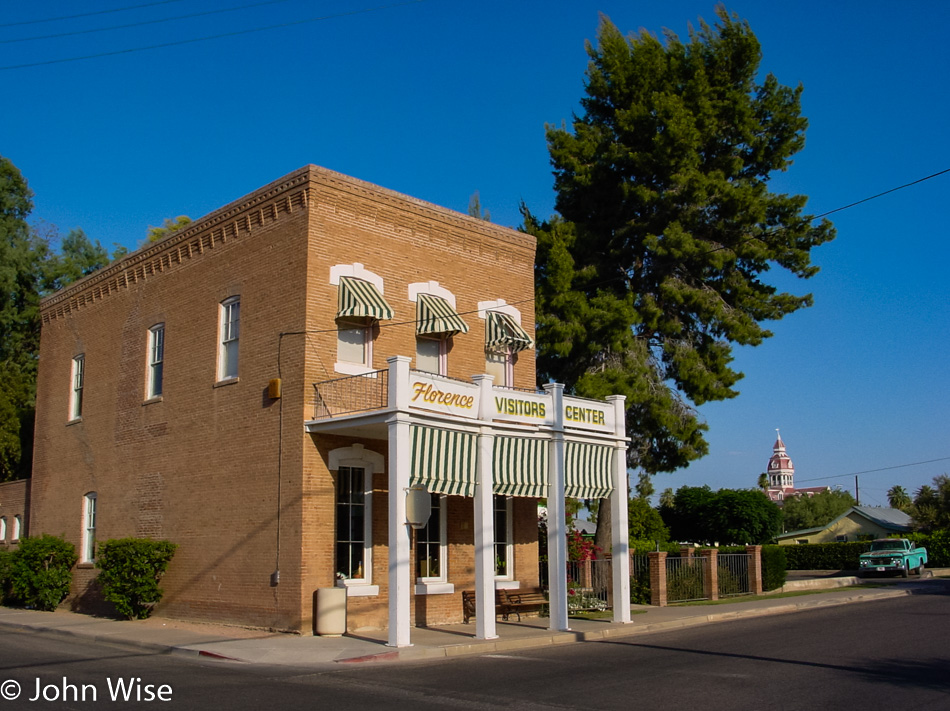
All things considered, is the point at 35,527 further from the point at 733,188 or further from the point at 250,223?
the point at 733,188

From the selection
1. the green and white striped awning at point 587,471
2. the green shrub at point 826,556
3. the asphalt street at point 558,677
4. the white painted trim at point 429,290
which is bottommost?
the green shrub at point 826,556

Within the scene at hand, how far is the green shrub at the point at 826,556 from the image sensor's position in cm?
5184

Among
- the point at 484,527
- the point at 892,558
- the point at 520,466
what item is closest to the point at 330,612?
the point at 484,527

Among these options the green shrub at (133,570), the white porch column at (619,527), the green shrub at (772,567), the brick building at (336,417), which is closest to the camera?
the brick building at (336,417)

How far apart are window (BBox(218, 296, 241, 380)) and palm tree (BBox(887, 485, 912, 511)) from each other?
93811 millimetres

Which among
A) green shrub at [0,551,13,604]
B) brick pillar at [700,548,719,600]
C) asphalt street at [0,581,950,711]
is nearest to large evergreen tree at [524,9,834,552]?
brick pillar at [700,548,719,600]

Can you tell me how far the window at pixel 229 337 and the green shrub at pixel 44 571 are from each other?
7823mm

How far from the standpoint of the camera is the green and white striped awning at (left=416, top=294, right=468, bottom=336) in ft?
67.4

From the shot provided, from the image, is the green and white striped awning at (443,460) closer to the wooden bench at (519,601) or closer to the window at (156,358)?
the wooden bench at (519,601)

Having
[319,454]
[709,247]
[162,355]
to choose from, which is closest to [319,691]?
[319,454]

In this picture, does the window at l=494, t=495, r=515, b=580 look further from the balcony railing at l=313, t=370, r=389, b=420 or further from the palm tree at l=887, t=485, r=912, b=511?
the palm tree at l=887, t=485, r=912, b=511

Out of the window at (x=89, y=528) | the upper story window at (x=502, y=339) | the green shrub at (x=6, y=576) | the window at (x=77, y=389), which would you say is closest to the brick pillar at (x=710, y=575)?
the upper story window at (x=502, y=339)

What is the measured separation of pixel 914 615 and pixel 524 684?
13605 millimetres

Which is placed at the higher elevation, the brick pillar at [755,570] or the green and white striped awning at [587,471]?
the green and white striped awning at [587,471]
